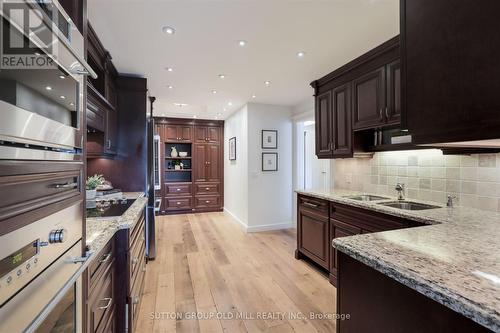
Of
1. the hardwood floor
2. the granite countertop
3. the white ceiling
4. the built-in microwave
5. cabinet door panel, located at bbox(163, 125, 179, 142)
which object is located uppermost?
the white ceiling

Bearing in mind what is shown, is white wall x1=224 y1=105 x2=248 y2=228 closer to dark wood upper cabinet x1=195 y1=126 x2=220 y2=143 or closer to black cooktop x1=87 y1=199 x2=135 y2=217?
dark wood upper cabinet x1=195 y1=126 x2=220 y2=143

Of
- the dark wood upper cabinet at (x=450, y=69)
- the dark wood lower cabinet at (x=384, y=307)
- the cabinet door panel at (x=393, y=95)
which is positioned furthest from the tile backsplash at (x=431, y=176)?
the dark wood lower cabinet at (x=384, y=307)

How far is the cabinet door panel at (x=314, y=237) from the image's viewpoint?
2.78 m

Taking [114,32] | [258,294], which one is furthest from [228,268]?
[114,32]

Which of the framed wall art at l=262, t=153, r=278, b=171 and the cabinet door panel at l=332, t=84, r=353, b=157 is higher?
the cabinet door panel at l=332, t=84, r=353, b=157

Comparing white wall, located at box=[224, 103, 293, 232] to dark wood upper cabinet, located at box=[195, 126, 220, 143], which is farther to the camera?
dark wood upper cabinet, located at box=[195, 126, 220, 143]

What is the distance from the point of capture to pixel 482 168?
6.46 feet

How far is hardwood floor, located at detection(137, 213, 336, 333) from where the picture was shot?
202 cm

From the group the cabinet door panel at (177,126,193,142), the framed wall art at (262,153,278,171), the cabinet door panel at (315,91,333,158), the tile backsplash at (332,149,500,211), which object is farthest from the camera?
the cabinet door panel at (177,126,193,142)

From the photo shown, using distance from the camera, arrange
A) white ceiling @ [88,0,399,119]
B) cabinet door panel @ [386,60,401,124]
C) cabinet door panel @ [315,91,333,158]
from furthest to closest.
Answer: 1. cabinet door panel @ [315,91,333,158]
2. cabinet door panel @ [386,60,401,124]
3. white ceiling @ [88,0,399,119]

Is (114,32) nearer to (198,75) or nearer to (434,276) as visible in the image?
(198,75)

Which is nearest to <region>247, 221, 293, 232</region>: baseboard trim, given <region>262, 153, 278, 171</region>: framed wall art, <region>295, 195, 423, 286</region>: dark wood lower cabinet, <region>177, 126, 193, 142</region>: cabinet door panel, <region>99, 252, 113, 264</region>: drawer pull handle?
<region>262, 153, 278, 171</region>: framed wall art

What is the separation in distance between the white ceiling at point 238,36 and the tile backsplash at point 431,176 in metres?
1.26

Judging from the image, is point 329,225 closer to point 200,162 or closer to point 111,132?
point 111,132
